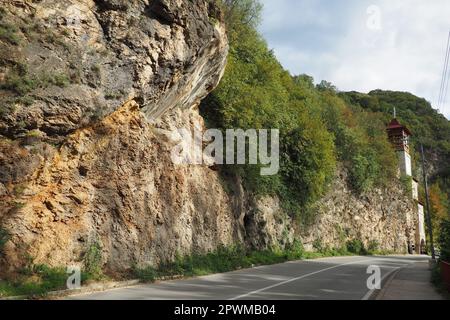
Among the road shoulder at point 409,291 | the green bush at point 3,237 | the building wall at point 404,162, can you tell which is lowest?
the road shoulder at point 409,291

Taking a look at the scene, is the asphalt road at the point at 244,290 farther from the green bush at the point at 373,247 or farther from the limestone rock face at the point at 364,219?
the green bush at the point at 373,247

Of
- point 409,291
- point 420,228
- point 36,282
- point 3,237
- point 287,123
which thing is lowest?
point 409,291

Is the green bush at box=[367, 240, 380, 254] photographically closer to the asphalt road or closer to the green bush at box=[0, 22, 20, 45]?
the asphalt road

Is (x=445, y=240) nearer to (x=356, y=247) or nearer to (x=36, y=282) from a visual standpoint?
(x=36, y=282)

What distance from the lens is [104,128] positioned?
17.0 metres

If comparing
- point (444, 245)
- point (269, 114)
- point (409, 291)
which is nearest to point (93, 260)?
point (409, 291)

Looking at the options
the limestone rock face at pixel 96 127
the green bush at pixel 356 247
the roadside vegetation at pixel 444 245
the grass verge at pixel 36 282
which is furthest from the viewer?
the green bush at pixel 356 247

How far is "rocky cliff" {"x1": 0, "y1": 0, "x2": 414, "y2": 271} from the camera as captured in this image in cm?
1420

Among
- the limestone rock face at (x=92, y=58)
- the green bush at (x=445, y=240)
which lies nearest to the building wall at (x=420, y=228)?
the green bush at (x=445, y=240)

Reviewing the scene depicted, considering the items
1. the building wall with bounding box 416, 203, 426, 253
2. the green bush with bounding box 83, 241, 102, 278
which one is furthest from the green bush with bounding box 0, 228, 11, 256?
the building wall with bounding box 416, 203, 426, 253

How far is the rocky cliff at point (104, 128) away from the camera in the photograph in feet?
46.6
